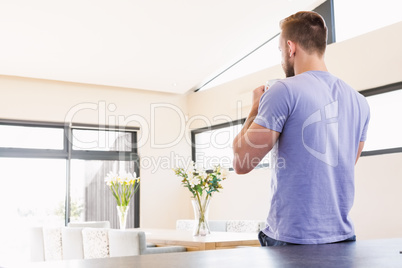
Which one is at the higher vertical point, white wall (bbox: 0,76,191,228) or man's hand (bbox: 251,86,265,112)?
white wall (bbox: 0,76,191,228)

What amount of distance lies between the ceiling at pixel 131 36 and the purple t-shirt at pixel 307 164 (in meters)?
4.06

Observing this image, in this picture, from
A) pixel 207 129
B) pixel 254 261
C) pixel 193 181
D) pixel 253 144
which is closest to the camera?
pixel 254 261

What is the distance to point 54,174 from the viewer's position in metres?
6.82

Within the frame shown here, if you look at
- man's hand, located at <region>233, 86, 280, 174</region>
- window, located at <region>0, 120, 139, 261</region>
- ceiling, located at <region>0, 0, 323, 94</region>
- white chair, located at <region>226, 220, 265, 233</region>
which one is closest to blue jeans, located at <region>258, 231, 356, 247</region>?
man's hand, located at <region>233, 86, 280, 174</region>

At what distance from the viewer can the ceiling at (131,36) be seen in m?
5.05

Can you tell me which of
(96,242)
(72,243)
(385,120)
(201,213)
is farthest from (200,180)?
(385,120)

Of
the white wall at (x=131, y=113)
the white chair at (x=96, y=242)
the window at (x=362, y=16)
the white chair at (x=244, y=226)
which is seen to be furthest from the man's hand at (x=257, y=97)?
the white wall at (x=131, y=113)

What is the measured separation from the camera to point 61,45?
5641mm

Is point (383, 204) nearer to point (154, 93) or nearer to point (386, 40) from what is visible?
point (386, 40)

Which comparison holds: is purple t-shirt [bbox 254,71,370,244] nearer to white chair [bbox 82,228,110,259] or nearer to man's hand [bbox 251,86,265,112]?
man's hand [bbox 251,86,265,112]

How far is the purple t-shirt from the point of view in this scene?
44.7 inches

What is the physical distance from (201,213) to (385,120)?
225 cm

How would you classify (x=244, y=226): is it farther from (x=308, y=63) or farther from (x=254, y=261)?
(x=254, y=261)

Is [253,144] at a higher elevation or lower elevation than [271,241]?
higher
